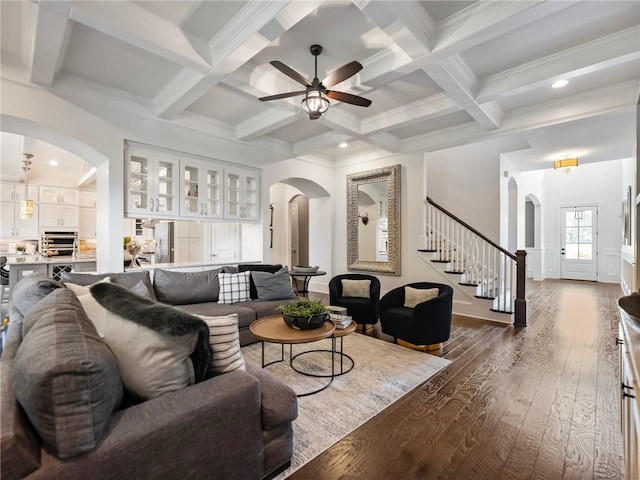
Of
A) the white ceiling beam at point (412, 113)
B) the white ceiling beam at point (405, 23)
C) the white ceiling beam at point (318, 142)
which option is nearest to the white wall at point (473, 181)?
the white ceiling beam at point (412, 113)

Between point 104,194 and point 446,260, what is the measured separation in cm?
523

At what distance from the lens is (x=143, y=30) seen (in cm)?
244

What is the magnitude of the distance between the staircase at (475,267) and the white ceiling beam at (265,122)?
306 cm

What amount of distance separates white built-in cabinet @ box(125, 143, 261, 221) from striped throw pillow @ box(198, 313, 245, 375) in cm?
324

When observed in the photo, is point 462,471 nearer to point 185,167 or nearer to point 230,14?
point 230,14

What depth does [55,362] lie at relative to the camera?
40.6 inches

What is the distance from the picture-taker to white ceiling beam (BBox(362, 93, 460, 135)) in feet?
12.6

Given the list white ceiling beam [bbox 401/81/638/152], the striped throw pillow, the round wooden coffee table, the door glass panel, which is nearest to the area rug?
the round wooden coffee table

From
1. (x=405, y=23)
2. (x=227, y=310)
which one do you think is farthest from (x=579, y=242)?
(x=227, y=310)

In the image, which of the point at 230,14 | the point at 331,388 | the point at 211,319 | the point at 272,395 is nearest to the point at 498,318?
the point at 331,388

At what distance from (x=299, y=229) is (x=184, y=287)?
17.9 feet

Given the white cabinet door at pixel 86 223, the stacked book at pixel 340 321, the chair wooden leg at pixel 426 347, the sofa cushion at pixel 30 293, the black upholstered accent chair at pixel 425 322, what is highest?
the white cabinet door at pixel 86 223

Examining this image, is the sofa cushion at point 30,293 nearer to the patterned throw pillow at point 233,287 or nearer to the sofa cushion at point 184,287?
the sofa cushion at point 184,287

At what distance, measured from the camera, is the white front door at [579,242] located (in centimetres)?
876
